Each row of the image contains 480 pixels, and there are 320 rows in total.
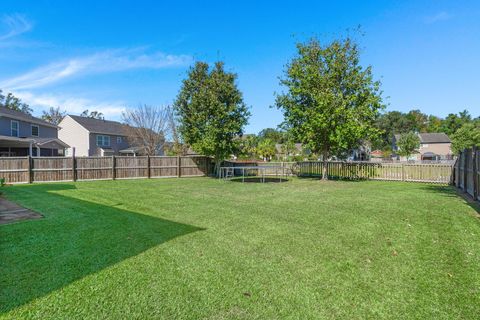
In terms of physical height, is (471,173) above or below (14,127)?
below

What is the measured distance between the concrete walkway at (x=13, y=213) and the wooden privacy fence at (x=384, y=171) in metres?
15.7

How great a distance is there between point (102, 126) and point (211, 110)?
832 inches

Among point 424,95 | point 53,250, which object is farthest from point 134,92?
point 53,250

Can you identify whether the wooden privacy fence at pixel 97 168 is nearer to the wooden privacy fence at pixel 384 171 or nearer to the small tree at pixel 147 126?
the wooden privacy fence at pixel 384 171

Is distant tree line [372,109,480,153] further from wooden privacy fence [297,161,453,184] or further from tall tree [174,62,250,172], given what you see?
tall tree [174,62,250,172]

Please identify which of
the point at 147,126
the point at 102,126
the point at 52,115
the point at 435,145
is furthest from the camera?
the point at 435,145

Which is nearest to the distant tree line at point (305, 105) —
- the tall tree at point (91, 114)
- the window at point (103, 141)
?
the window at point (103, 141)

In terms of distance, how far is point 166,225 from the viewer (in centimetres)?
554

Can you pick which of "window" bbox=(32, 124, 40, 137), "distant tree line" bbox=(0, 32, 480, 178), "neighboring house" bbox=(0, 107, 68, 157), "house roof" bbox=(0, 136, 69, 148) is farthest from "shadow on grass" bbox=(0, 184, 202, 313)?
"window" bbox=(32, 124, 40, 137)

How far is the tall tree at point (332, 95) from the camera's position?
1446cm

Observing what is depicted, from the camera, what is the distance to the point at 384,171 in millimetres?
16344

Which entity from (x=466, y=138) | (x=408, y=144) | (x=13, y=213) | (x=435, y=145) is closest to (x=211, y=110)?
(x=13, y=213)

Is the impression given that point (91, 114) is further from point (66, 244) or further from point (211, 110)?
point (66, 244)

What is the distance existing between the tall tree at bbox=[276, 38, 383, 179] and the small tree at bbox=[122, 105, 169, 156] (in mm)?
20373
